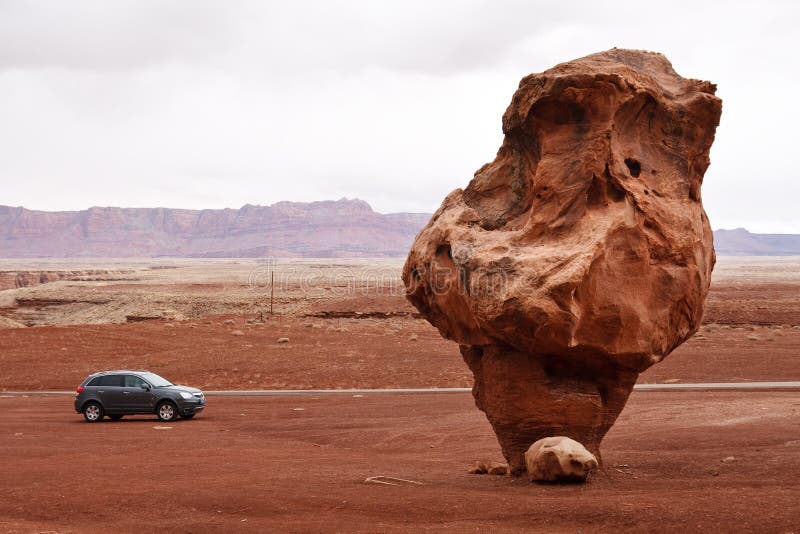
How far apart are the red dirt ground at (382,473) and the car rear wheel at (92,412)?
28cm

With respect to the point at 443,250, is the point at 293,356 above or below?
below

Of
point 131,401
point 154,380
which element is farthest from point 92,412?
point 154,380

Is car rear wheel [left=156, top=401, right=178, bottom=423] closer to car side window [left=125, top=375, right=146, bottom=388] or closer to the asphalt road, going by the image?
car side window [left=125, top=375, right=146, bottom=388]

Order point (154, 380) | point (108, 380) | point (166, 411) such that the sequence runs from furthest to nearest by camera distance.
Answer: point (154, 380)
point (108, 380)
point (166, 411)

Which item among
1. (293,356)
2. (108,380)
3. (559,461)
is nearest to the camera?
(559,461)

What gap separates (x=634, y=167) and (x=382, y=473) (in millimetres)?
6626

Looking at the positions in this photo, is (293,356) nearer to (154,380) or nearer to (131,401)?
(154,380)

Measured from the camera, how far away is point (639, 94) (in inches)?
517

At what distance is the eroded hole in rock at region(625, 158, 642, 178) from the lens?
13453 millimetres

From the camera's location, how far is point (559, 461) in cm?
1252

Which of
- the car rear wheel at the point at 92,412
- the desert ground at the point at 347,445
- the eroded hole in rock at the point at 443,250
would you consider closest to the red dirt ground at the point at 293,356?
the desert ground at the point at 347,445

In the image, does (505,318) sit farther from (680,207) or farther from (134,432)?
(134,432)

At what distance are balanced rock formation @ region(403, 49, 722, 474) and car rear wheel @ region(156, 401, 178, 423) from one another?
Answer: 13.7 m

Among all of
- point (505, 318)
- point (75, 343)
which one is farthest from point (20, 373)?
point (505, 318)
